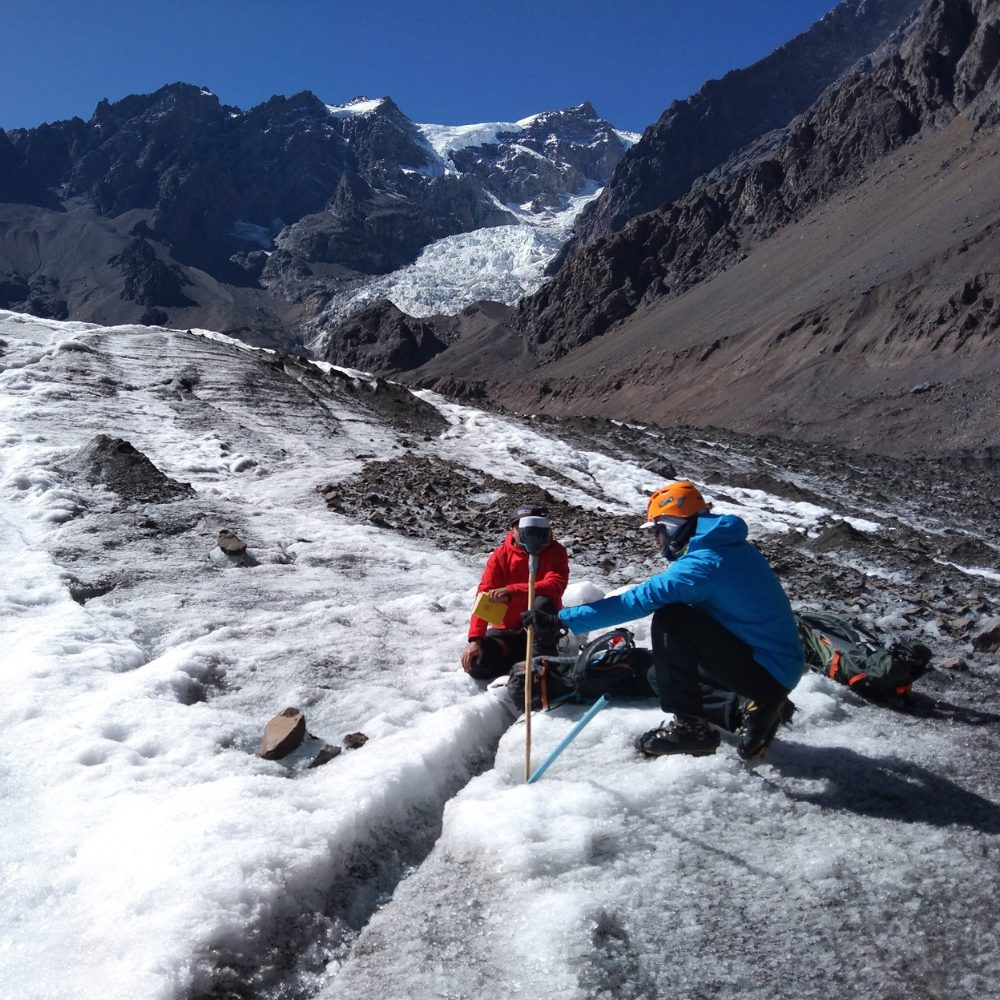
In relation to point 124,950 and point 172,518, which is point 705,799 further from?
point 172,518

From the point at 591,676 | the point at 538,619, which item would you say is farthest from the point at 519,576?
the point at 538,619

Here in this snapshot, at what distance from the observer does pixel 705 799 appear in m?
4.07

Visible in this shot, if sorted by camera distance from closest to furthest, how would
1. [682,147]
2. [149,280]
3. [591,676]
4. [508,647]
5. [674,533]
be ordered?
[674,533]
[591,676]
[508,647]
[149,280]
[682,147]

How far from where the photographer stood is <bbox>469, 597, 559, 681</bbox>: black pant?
5.90 meters

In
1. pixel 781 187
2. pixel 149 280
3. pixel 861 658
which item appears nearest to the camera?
pixel 861 658

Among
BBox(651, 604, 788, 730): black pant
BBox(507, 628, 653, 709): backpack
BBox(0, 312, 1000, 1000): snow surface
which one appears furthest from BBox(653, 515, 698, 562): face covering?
BBox(507, 628, 653, 709): backpack

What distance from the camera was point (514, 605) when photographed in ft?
20.5

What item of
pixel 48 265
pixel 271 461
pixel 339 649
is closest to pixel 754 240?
pixel 271 461

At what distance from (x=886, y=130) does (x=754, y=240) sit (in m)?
16.8

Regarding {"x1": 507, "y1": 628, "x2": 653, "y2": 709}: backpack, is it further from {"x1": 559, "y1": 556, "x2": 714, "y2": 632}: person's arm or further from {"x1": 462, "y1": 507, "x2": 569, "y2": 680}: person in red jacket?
{"x1": 559, "y1": 556, "x2": 714, "y2": 632}: person's arm

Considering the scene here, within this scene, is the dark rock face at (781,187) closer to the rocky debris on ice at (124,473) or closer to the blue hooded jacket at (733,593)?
the rocky debris on ice at (124,473)

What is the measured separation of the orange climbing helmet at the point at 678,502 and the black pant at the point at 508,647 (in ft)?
5.78

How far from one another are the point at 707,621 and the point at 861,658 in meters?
1.95

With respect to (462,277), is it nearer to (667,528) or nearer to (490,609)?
(490,609)
